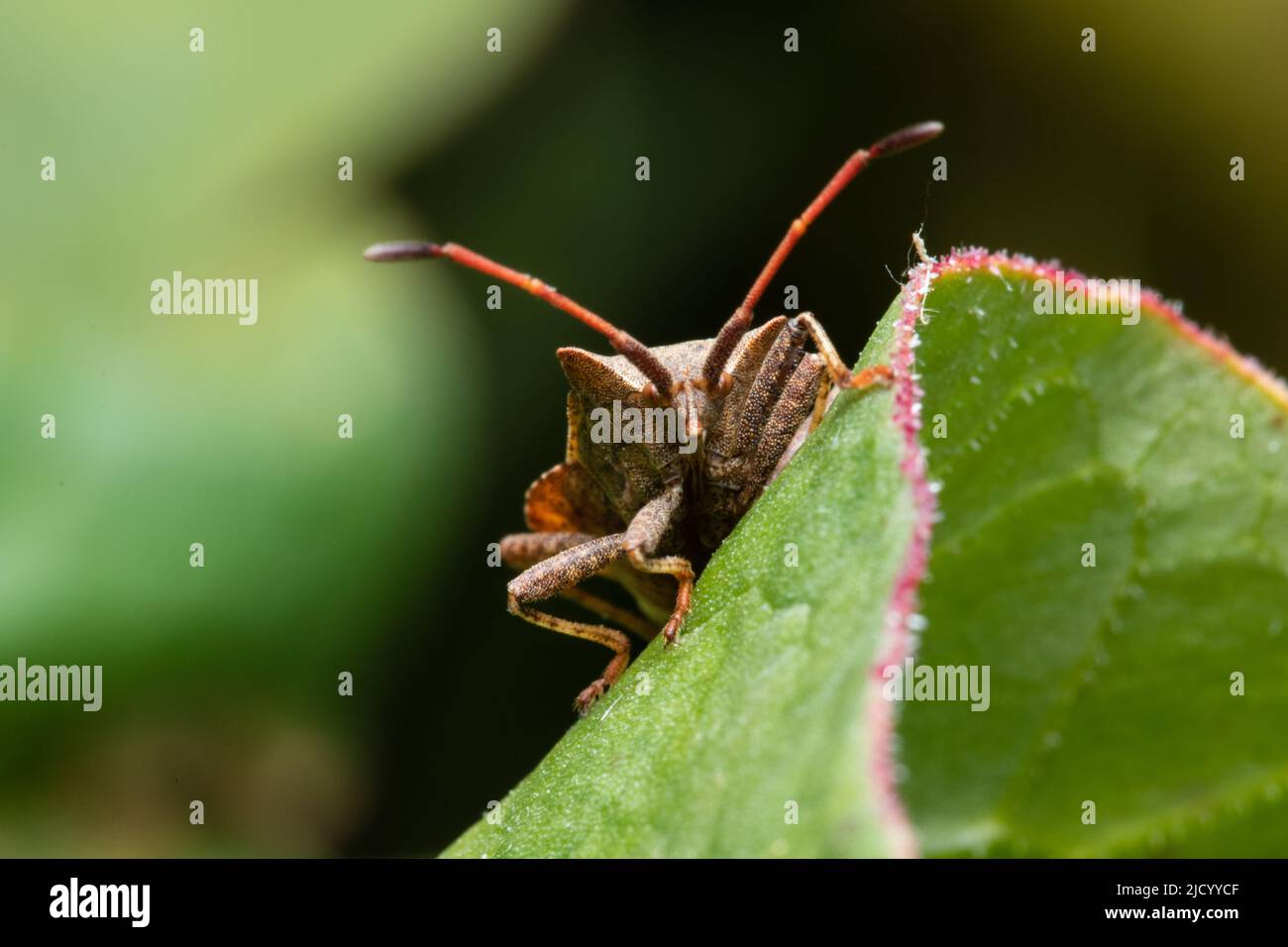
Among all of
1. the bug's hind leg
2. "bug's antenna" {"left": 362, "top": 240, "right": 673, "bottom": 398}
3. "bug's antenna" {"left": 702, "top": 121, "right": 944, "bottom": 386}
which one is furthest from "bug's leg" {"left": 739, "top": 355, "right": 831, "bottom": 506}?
the bug's hind leg

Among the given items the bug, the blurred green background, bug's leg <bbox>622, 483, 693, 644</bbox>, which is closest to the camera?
bug's leg <bbox>622, 483, 693, 644</bbox>

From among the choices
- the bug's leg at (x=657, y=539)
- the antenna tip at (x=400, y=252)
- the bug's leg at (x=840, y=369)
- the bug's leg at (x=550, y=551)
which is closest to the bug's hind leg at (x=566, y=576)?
the bug's leg at (x=657, y=539)

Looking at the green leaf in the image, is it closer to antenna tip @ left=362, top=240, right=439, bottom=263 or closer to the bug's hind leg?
the bug's hind leg

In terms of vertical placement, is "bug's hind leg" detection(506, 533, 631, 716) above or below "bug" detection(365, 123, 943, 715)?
below

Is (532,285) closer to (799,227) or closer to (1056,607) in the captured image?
(799,227)

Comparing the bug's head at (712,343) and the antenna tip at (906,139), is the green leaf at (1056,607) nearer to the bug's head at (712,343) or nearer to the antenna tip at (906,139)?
the antenna tip at (906,139)
